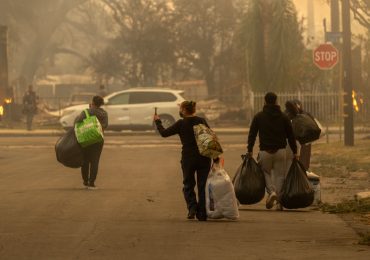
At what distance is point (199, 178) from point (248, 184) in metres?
1.08

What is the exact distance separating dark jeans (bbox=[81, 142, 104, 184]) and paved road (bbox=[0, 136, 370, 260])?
0.98 ft

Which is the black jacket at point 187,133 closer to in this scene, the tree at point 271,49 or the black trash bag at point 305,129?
the black trash bag at point 305,129

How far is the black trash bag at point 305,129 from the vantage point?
18.8m

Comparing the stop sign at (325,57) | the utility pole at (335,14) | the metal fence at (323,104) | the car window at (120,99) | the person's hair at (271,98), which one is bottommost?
the metal fence at (323,104)

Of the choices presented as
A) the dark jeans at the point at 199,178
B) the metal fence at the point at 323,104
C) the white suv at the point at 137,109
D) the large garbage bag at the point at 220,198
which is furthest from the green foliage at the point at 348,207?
the metal fence at the point at 323,104

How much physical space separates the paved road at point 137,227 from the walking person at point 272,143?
0.40 meters

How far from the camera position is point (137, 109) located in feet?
150

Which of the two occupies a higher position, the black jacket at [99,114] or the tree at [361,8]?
the tree at [361,8]

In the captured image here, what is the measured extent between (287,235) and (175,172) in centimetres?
1158

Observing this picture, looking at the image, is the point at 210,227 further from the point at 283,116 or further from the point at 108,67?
the point at 108,67

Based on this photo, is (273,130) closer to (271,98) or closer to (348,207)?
(271,98)

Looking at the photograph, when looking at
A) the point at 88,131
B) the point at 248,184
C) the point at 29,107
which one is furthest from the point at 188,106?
the point at 29,107

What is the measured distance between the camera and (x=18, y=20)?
8056 centimetres

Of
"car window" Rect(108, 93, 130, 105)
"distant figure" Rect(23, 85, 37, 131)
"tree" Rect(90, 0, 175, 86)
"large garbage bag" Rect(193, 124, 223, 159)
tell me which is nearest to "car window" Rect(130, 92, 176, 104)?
"car window" Rect(108, 93, 130, 105)
